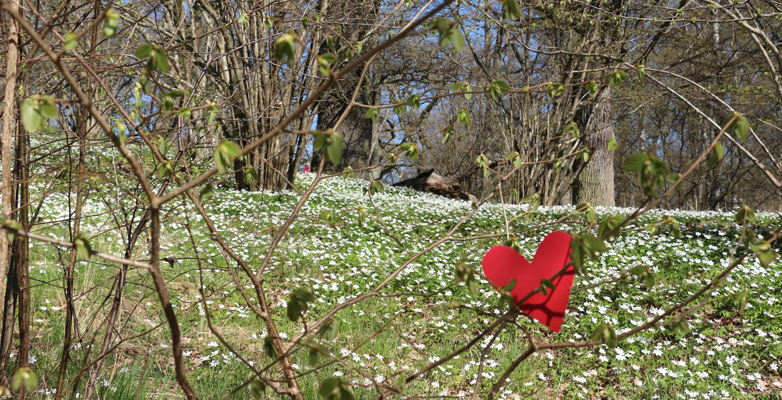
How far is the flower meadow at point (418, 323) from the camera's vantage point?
2.80 metres

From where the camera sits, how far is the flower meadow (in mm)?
2805

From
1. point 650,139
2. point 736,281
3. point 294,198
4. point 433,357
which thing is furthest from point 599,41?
point 650,139

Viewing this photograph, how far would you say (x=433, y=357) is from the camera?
3.41 meters

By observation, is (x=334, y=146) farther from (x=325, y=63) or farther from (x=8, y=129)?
(x=8, y=129)

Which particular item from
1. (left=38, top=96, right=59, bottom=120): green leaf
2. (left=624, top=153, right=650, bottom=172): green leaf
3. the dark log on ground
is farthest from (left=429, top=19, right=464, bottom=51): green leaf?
the dark log on ground

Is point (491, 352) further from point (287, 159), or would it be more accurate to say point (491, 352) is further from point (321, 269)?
point (287, 159)

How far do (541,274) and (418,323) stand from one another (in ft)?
10.3

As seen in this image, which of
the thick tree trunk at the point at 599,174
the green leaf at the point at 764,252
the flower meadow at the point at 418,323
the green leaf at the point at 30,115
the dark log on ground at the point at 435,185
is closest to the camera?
the green leaf at the point at 30,115

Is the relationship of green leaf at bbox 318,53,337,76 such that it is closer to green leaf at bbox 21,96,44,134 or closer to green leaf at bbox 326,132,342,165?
green leaf at bbox 326,132,342,165

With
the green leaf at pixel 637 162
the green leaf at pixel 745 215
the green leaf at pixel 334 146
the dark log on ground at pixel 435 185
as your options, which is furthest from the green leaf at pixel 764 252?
the dark log on ground at pixel 435 185

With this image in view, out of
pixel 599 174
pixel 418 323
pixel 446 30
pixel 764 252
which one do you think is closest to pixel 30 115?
pixel 446 30

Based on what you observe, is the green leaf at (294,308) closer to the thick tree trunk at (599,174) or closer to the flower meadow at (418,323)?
the flower meadow at (418,323)

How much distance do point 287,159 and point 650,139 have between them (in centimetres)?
1734

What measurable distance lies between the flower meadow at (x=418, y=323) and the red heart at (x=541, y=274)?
36cm
